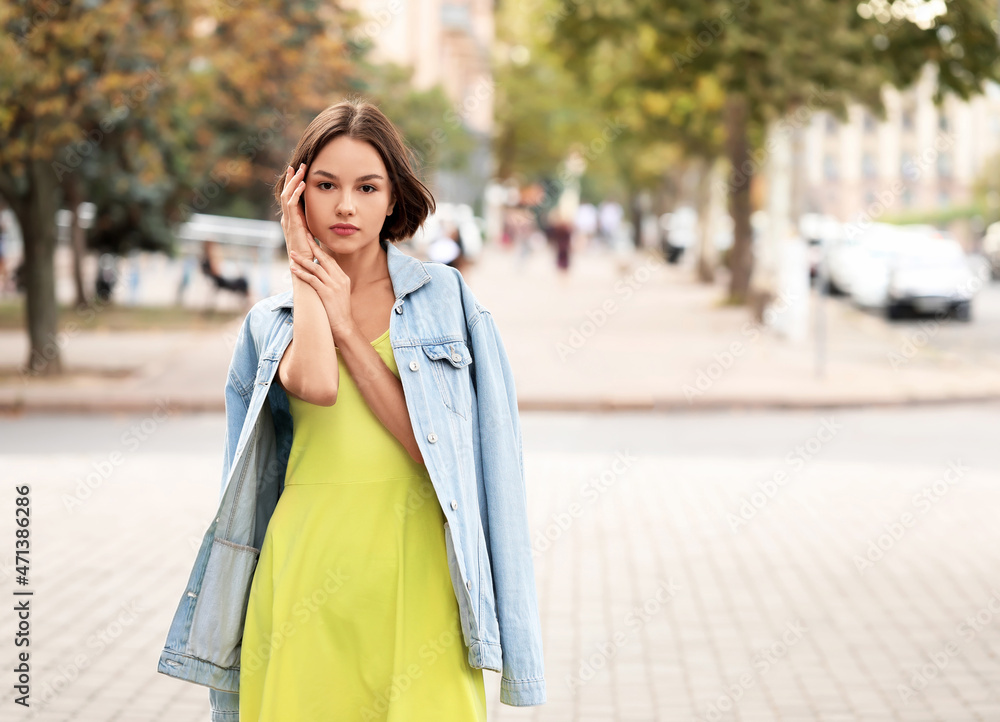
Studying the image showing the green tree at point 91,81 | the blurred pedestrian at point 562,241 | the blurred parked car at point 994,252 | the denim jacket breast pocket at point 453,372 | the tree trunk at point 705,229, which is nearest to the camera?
the denim jacket breast pocket at point 453,372

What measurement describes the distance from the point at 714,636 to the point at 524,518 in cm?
331

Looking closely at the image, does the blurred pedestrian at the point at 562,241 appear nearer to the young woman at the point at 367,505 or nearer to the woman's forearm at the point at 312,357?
the young woman at the point at 367,505

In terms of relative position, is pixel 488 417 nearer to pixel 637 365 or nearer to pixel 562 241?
pixel 637 365

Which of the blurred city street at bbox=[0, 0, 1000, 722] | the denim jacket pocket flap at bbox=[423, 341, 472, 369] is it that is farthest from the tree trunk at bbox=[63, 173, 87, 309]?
the denim jacket pocket flap at bbox=[423, 341, 472, 369]

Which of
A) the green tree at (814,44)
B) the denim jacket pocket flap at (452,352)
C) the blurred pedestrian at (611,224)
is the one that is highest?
the green tree at (814,44)

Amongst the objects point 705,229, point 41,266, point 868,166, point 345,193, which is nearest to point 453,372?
point 345,193

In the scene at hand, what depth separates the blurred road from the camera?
5.11 metres

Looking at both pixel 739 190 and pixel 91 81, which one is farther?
pixel 739 190

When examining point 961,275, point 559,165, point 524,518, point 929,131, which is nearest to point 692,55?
point 961,275

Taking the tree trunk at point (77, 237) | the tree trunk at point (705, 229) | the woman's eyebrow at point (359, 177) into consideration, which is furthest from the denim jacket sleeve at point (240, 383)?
the tree trunk at point (705, 229)

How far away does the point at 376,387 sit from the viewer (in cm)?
262

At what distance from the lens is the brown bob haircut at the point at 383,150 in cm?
266

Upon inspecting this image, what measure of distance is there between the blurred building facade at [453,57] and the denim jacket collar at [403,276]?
4181 cm

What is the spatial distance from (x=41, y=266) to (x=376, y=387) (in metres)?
13.9
